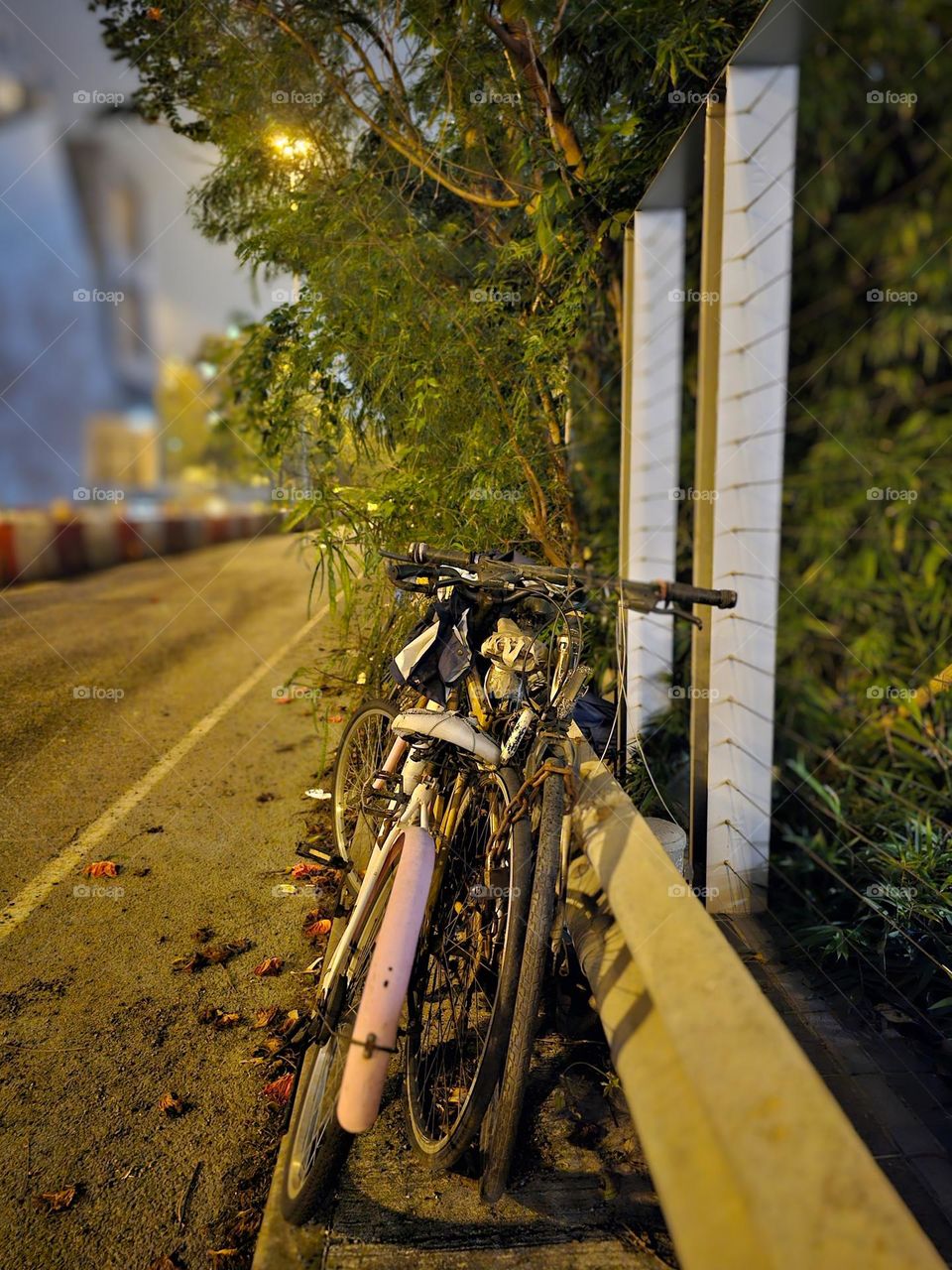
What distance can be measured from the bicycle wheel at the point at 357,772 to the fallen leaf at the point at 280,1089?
77 cm

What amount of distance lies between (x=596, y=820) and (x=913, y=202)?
1.50m

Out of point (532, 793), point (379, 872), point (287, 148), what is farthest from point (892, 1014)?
point (287, 148)

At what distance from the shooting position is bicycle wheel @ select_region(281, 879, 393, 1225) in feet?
6.01

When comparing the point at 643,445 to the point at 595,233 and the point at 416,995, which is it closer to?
the point at 595,233

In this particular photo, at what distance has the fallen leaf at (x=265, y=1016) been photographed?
8.34ft

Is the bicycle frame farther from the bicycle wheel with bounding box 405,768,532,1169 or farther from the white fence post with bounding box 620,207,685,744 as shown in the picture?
the white fence post with bounding box 620,207,685,744

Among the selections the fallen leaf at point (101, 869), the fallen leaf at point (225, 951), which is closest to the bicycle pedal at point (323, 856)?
the fallen leaf at point (225, 951)

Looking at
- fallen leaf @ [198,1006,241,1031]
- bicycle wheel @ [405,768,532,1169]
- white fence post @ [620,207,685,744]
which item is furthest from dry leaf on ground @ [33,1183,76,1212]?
white fence post @ [620,207,685,744]

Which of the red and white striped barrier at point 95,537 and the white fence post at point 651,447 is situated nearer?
the white fence post at point 651,447

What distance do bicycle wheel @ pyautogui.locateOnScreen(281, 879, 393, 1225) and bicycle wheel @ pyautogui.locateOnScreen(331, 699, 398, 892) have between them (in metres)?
0.77

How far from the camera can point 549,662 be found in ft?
6.98

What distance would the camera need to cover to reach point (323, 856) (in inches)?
131

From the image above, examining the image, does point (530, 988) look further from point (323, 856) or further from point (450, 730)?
point (323, 856)

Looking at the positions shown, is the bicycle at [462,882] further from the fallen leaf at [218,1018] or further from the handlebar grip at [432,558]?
the fallen leaf at [218,1018]
